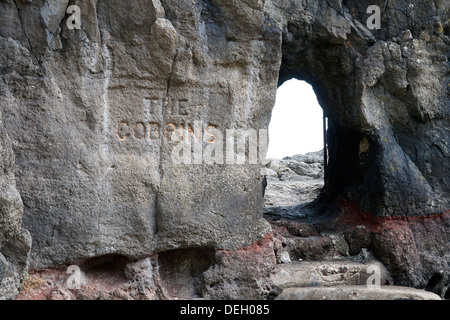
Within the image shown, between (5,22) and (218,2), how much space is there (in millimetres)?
1508

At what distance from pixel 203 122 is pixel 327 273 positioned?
5.03ft

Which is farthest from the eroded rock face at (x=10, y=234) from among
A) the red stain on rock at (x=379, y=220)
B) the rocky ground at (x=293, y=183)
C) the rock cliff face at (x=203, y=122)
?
the red stain on rock at (x=379, y=220)

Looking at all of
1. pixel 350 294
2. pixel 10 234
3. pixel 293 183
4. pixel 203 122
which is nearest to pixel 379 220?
pixel 350 294

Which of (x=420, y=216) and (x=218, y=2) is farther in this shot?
(x=420, y=216)

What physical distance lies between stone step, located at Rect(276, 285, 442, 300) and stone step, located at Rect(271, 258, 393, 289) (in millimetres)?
193

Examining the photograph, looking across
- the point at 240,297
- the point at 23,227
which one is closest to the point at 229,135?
the point at 240,297

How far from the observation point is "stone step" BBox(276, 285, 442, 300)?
405cm

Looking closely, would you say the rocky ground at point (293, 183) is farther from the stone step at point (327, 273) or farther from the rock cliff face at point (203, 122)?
the stone step at point (327, 273)

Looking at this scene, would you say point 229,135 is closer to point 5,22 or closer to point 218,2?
point 218,2

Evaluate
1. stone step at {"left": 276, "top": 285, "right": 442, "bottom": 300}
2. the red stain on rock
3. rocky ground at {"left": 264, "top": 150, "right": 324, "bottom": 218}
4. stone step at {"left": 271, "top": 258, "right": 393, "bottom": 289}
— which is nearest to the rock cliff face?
the red stain on rock

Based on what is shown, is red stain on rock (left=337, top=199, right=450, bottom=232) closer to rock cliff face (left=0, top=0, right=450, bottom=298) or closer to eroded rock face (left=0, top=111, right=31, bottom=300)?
rock cliff face (left=0, top=0, right=450, bottom=298)

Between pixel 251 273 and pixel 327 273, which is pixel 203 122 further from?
pixel 327 273

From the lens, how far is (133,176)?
412 cm

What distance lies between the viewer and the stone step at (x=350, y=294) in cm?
405
